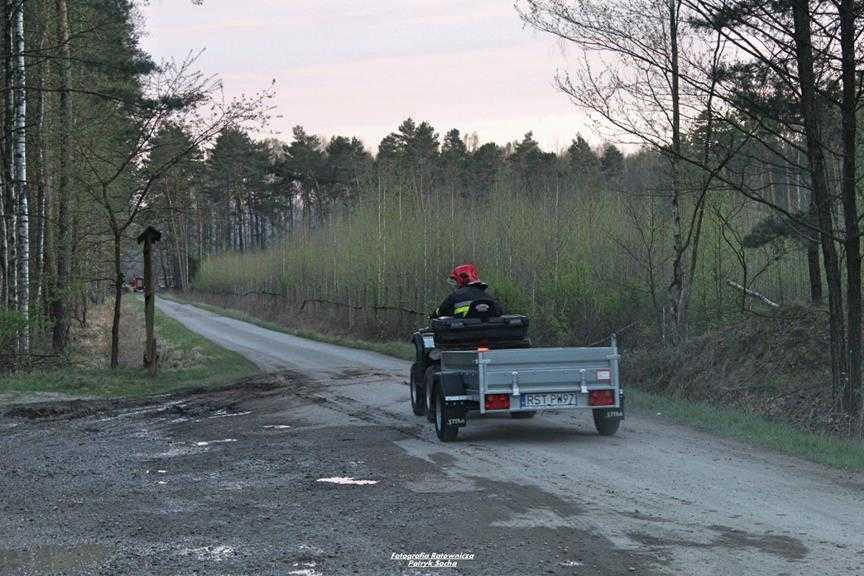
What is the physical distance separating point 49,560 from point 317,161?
76.5 m

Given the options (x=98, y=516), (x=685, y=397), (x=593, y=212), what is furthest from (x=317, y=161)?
(x=98, y=516)

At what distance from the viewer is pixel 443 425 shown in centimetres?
1101

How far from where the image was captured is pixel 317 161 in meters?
81.3

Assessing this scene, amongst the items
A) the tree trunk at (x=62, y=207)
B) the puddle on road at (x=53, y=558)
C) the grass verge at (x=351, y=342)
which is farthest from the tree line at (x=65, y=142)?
the puddle on road at (x=53, y=558)

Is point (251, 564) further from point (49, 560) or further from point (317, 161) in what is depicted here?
point (317, 161)

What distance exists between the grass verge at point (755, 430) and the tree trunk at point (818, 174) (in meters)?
1.24

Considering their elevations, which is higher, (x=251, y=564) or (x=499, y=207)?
(x=499, y=207)

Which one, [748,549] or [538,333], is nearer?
[748,549]

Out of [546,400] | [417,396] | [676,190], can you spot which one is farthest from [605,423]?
[676,190]

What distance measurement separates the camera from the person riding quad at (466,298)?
40.1ft

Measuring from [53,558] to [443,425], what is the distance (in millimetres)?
→ 5420

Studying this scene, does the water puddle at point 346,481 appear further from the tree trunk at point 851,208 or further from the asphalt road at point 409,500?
the tree trunk at point 851,208

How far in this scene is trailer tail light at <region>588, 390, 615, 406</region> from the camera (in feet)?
36.0

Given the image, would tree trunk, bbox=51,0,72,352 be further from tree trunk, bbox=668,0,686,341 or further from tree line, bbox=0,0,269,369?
tree trunk, bbox=668,0,686,341
